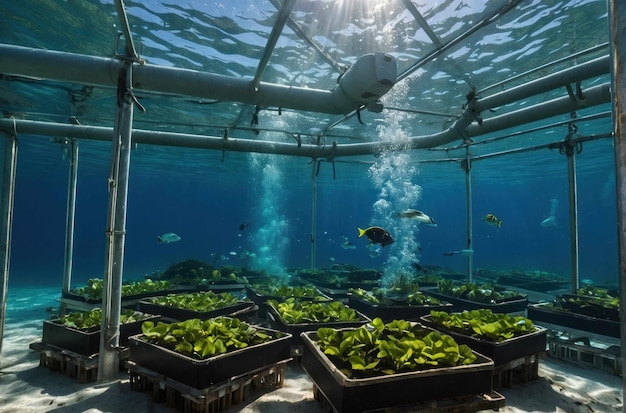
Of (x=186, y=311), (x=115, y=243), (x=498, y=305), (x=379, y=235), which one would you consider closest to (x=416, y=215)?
(x=379, y=235)

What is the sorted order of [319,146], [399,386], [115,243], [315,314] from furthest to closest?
[319,146]
[315,314]
[115,243]
[399,386]

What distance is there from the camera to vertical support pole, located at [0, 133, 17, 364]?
6.38 meters

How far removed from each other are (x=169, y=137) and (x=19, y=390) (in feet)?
21.7

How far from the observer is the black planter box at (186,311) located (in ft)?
22.5

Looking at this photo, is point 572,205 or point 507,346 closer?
point 507,346

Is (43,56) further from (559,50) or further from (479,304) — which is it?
(559,50)

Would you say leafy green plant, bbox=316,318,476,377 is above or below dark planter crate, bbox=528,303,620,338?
above

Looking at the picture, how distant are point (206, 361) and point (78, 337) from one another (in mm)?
2885

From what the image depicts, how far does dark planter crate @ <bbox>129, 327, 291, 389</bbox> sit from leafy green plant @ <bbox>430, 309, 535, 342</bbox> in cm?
295

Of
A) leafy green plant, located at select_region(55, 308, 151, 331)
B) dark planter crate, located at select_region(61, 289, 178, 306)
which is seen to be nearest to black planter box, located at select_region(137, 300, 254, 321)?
leafy green plant, located at select_region(55, 308, 151, 331)

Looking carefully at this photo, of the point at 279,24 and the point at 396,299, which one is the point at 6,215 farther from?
the point at 396,299

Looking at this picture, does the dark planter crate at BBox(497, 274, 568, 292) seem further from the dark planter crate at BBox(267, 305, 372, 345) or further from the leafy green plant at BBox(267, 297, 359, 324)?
the dark planter crate at BBox(267, 305, 372, 345)

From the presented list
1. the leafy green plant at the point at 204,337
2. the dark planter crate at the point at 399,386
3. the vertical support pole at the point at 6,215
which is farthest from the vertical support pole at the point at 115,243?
the dark planter crate at the point at 399,386

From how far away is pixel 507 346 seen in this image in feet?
17.3
